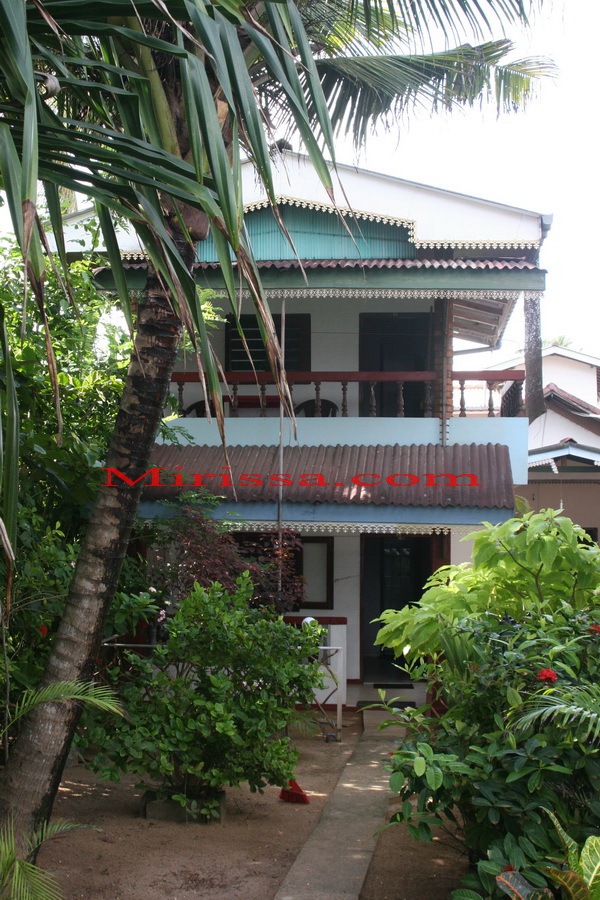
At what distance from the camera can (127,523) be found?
4.91 metres

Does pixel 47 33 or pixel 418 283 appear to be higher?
pixel 418 283

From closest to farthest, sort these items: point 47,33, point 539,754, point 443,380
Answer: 1. point 47,33
2. point 539,754
3. point 443,380

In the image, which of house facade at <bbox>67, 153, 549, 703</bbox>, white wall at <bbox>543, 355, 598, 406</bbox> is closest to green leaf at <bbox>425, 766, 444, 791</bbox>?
house facade at <bbox>67, 153, 549, 703</bbox>

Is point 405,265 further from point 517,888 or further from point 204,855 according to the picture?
point 517,888

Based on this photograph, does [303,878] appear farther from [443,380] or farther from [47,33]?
[443,380]

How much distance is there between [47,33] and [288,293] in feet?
22.4

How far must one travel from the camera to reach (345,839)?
19.0ft

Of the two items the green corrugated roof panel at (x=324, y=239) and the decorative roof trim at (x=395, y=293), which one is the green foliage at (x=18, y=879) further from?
the green corrugated roof panel at (x=324, y=239)

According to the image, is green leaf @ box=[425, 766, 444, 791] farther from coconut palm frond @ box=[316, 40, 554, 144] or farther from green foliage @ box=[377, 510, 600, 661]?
coconut palm frond @ box=[316, 40, 554, 144]

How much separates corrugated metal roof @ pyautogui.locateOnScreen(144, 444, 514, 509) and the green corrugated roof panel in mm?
2900

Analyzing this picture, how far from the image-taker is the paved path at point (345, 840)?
482 centimetres

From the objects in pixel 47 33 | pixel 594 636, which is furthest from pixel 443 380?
pixel 47 33

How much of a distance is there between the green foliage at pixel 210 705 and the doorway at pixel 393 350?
6.79 metres

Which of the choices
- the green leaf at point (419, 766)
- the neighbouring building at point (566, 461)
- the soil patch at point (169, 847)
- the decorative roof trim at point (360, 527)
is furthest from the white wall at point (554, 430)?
the green leaf at point (419, 766)
